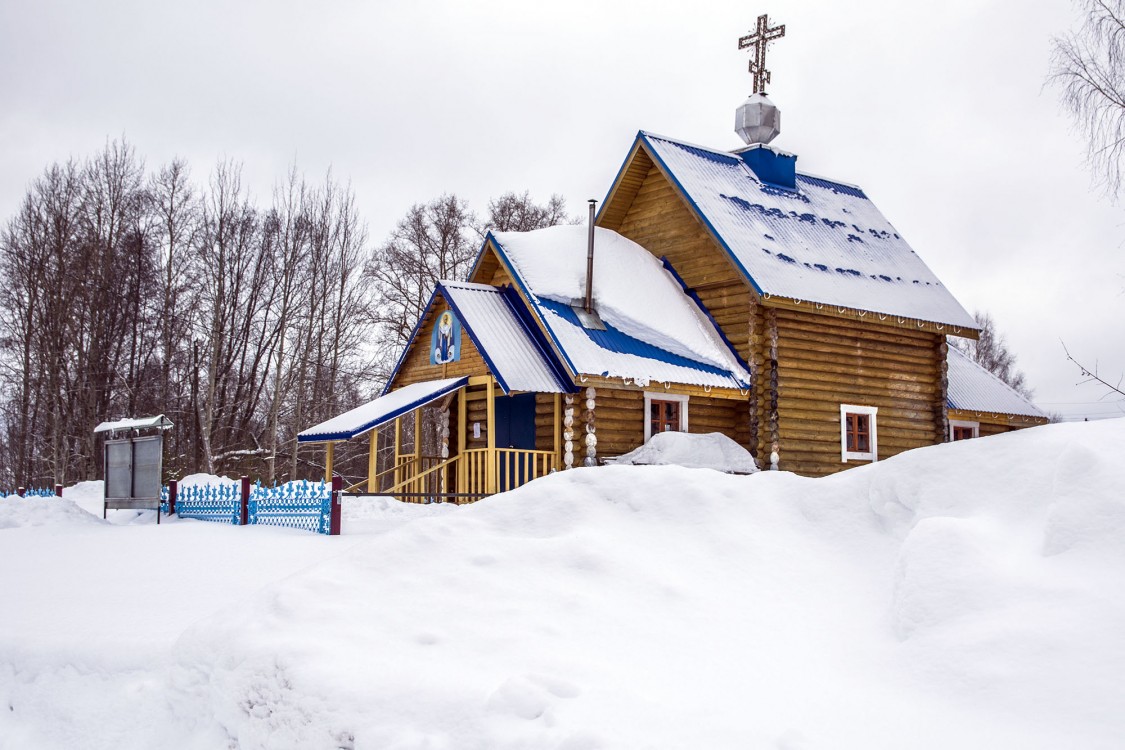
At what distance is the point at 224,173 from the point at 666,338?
21.6 metres

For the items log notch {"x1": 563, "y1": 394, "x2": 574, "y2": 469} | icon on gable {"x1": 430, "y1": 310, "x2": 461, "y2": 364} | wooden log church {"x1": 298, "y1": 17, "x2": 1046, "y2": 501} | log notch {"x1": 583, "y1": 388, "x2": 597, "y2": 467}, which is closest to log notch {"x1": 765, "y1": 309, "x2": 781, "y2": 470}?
wooden log church {"x1": 298, "y1": 17, "x2": 1046, "y2": 501}

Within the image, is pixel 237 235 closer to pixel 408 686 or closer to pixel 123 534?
pixel 123 534

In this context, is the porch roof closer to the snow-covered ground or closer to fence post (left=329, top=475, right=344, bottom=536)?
fence post (left=329, top=475, right=344, bottom=536)

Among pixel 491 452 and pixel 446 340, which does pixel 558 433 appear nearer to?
pixel 491 452

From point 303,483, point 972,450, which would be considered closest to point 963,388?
point 303,483

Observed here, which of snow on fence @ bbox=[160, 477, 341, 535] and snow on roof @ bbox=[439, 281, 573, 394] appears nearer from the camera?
snow on fence @ bbox=[160, 477, 341, 535]

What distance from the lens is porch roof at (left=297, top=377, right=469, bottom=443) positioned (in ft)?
54.0

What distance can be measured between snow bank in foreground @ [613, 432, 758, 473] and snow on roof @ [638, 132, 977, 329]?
309 centimetres

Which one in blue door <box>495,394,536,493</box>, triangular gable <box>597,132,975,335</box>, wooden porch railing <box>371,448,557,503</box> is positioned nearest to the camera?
wooden porch railing <box>371,448,557,503</box>

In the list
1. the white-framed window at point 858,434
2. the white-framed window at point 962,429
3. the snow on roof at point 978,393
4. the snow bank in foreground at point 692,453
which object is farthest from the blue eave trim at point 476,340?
the white-framed window at point 962,429

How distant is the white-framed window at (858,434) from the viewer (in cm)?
1900

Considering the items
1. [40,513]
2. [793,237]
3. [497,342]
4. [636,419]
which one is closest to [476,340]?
[497,342]

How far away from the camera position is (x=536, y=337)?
1755 cm

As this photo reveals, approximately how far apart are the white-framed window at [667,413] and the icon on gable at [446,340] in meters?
3.82
